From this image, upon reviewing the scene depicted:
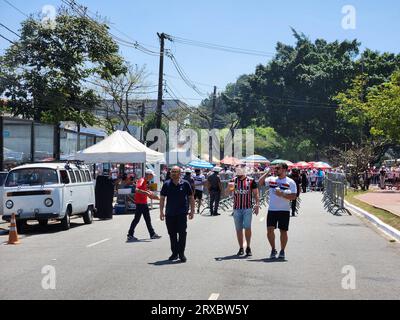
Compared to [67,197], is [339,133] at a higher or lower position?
higher

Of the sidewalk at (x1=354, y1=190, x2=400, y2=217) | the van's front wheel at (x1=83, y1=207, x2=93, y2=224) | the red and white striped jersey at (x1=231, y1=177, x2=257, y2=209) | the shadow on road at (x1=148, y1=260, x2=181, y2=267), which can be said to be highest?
the red and white striped jersey at (x1=231, y1=177, x2=257, y2=209)

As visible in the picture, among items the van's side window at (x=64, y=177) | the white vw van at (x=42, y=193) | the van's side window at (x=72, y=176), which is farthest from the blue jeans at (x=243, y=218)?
the van's side window at (x=72, y=176)

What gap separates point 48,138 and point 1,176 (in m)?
9.43

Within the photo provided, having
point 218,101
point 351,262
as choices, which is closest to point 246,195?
point 351,262

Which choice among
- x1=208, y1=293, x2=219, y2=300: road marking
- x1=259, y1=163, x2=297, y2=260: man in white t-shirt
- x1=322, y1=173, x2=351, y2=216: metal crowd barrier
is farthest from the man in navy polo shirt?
x1=322, y1=173, x2=351, y2=216: metal crowd barrier

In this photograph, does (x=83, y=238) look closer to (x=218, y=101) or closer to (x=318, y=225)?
(x=318, y=225)

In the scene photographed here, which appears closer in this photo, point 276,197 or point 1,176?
point 276,197

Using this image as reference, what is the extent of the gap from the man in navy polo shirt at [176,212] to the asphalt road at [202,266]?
0.37 meters

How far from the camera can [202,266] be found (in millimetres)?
12195

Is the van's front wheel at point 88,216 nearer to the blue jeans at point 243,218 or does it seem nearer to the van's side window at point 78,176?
the van's side window at point 78,176

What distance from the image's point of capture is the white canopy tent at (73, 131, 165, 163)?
1123 inches

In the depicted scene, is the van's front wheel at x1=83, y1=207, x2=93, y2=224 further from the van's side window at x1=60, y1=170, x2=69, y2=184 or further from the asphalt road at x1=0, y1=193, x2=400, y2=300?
the asphalt road at x1=0, y1=193, x2=400, y2=300

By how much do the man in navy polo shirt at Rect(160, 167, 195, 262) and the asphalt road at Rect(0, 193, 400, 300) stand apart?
373mm
